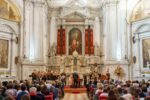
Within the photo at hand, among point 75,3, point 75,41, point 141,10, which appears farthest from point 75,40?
point 141,10

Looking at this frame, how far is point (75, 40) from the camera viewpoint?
3244cm

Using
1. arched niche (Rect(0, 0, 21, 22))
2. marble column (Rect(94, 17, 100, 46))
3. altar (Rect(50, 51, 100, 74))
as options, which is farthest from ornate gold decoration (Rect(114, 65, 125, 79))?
arched niche (Rect(0, 0, 21, 22))

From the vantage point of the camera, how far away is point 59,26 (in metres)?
32.3

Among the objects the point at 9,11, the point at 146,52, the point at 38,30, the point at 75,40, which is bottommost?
the point at 146,52

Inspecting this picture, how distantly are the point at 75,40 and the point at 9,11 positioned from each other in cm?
970

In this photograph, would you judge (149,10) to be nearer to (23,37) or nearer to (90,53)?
(90,53)

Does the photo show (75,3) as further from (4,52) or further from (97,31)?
(4,52)

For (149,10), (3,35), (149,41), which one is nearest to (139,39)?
(149,41)

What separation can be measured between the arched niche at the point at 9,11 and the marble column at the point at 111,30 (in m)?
9.53

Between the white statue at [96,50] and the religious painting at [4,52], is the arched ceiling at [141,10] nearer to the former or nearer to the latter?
the white statue at [96,50]

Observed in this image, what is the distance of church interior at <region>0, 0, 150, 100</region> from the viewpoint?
992 inches

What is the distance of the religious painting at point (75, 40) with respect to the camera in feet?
106

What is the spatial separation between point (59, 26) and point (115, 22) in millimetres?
6955

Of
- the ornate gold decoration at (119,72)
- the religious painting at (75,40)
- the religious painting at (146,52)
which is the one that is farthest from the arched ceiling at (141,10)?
the religious painting at (75,40)
